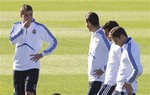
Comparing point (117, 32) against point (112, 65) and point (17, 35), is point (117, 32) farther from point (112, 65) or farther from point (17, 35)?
point (17, 35)

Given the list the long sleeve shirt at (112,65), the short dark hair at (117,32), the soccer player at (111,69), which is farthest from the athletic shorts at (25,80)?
the short dark hair at (117,32)

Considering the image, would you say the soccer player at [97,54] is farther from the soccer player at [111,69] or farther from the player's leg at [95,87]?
the soccer player at [111,69]

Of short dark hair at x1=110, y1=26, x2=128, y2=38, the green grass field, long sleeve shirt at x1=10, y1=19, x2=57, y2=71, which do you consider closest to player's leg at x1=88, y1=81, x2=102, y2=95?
long sleeve shirt at x1=10, y1=19, x2=57, y2=71

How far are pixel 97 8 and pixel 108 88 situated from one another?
52.6 ft

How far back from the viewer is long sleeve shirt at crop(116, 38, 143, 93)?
9.34 metres

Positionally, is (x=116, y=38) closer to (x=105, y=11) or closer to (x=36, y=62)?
(x=36, y=62)

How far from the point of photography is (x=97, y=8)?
25.9 m

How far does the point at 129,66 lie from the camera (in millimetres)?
9484

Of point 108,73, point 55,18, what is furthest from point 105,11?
point 108,73

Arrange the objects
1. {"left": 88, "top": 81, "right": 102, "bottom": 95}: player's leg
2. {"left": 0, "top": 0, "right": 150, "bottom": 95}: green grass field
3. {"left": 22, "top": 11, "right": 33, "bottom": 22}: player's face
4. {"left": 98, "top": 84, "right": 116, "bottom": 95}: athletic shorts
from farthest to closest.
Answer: {"left": 0, "top": 0, "right": 150, "bottom": 95}: green grass field → {"left": 22, "top": 11, "right": 33, "bottom": 22}: player's face → {"left": 88, "top": 81, "right": 102, "bottom": 95}: player's leg → {"left": 98, "top": 84, "right": 116, "bottom": 95}: athletic shorts

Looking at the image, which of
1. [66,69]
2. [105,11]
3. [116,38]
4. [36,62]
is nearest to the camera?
[116,38]

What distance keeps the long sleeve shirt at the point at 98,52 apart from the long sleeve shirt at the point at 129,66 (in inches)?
44.6

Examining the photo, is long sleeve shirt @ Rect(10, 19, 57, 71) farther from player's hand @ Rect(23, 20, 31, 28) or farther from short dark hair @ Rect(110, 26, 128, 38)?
short dark hair @ Rect(110, 26, 128, 38)

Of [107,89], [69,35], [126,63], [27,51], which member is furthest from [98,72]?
[69,35]
